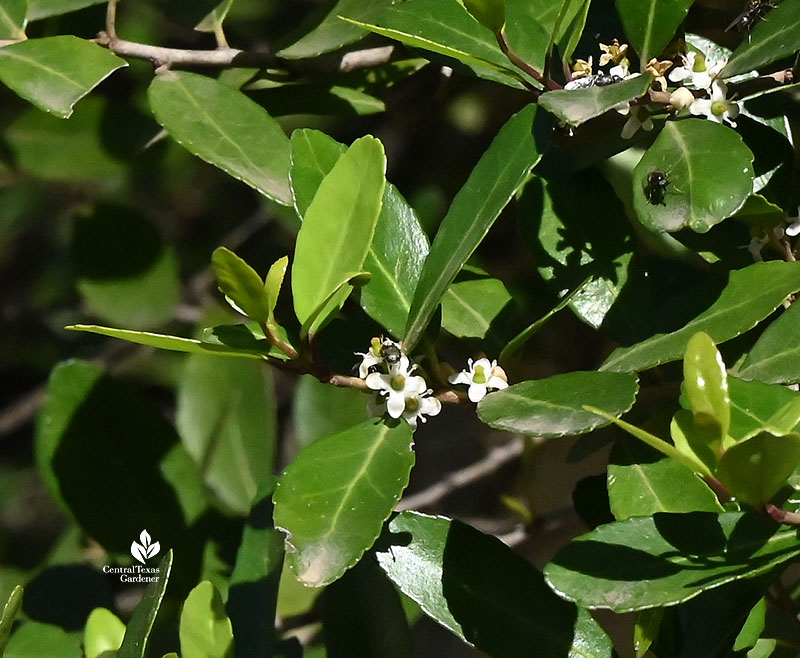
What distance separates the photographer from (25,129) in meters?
1.33

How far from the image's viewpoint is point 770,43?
0.71 m

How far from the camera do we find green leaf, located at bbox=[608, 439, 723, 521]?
0.72 meters

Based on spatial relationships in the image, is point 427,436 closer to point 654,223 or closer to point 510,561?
point 510,561

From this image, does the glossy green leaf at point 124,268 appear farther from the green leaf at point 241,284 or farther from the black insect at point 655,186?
the black insect at point 655,186

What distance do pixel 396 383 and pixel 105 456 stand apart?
52 cm

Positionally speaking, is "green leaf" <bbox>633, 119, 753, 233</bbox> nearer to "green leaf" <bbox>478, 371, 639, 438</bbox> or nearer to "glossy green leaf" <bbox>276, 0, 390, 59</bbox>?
"green leaf" <bbox>478, 371, 639, 438</bbox>

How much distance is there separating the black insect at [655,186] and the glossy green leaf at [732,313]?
11cm

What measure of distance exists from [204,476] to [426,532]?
2.25ft

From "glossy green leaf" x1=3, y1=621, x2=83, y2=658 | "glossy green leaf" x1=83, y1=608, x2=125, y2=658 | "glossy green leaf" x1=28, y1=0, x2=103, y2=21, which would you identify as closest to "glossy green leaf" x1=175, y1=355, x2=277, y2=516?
"glossy green leaf" x1=3, y1=621, x2=83, y2=658

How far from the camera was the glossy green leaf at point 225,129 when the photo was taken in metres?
0.86

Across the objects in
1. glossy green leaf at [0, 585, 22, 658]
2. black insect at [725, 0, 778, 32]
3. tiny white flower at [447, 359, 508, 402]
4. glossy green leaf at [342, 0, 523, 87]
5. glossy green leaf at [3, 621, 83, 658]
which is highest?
black insect at [725, 0, 778, 32]

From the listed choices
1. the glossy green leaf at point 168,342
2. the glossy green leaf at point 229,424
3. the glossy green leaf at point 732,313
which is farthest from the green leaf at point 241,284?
the glossy green leaf at point 229,424

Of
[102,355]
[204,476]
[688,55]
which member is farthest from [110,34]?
[102,355]

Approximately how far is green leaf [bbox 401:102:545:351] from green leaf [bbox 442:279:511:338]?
0.12 m
